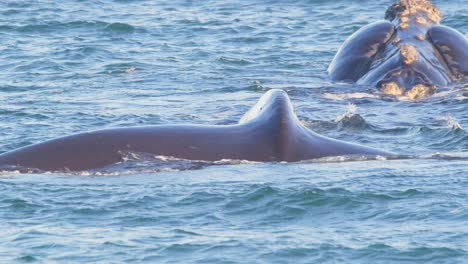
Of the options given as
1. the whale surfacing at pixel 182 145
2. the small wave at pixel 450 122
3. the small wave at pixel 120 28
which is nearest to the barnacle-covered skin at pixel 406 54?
the small wave at pixel 450 122

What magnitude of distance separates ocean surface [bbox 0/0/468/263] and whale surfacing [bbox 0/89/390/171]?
12 cm

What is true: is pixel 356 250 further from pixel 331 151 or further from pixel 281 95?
pixel 281 95

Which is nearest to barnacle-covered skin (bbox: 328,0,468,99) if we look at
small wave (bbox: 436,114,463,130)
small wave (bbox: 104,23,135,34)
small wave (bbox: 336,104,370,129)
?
small wave (bbox: 436,114,463,130)

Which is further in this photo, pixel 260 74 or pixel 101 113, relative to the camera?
pixel 260 74

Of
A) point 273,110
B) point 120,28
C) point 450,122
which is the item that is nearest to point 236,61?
point 120,28

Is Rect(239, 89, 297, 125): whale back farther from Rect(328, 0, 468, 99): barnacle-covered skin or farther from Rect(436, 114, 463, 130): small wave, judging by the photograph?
Rect(328, 0, 468, 99): barnacle-covered skin

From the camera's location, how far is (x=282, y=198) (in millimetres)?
10781

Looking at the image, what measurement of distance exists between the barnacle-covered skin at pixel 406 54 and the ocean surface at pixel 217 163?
0.90 ft

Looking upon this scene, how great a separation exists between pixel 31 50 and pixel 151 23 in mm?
3811

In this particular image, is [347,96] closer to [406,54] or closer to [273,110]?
[406,54]

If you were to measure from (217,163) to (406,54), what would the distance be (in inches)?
239

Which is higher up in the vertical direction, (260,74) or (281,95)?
(281,95)

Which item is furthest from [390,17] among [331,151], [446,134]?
[331,151]

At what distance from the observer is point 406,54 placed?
54.4 ft
